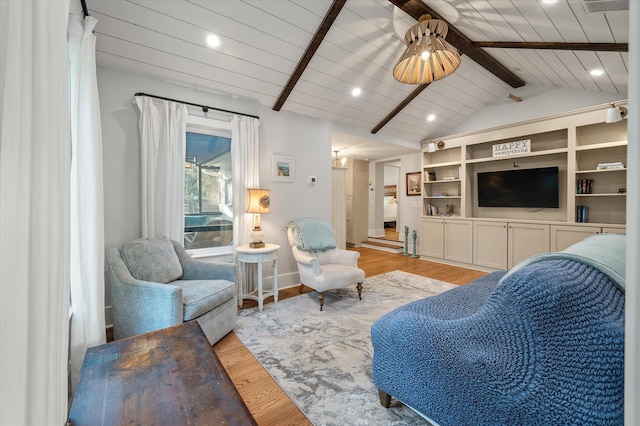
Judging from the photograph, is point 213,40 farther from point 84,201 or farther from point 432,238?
point 432,238

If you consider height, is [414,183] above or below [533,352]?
above

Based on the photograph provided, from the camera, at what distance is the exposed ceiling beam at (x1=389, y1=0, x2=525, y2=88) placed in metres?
2.68

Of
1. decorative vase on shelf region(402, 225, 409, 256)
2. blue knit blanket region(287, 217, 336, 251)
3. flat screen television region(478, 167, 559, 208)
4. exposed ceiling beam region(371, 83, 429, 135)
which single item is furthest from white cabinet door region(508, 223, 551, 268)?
blue knit blanket region(287, 217, 336, 251)

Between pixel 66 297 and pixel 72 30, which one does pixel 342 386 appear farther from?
pixel 72 30

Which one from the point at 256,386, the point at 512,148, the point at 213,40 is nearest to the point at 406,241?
the point at 512,148

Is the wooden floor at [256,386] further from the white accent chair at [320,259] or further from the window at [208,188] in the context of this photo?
the window at [208,188]

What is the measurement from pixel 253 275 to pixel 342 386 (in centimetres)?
198

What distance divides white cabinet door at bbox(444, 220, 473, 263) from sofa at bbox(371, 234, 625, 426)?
3.70 m

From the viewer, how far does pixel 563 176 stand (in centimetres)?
420

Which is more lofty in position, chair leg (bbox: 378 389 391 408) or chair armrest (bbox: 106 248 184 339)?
chair armrest (bbox: 106 248 184 339)

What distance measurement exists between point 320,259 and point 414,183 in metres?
3.64

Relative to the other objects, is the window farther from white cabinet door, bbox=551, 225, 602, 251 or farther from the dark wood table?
white cabinet door, bbox=551, 225, 602, 251

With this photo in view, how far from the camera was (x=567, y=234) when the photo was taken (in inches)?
153

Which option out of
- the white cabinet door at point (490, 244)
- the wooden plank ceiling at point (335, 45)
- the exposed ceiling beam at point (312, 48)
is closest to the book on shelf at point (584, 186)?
the white cabinet door at point (490, 244)
